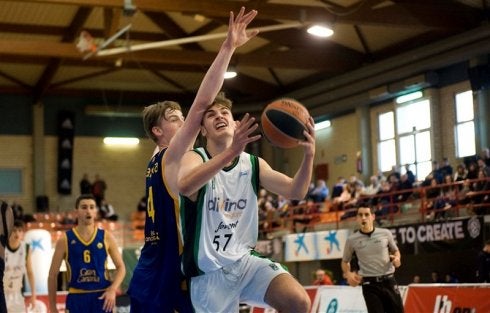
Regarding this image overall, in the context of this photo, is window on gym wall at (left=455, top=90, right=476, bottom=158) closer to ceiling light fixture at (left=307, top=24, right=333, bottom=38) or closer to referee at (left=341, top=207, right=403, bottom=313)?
ceiling light fixture at (left=307, top=24, right=333, bottom=38)

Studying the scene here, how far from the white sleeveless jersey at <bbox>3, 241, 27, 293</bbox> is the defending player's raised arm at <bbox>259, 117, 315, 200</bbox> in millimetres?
9374

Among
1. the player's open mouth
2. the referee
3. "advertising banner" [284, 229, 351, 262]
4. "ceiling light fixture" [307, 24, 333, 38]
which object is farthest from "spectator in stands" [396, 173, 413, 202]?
the player's open mouth

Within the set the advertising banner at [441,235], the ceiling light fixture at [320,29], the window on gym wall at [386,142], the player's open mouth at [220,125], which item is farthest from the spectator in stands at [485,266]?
the player's open mouth at [220,125]

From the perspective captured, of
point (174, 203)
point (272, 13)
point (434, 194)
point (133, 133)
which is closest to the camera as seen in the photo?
point (174, 203)

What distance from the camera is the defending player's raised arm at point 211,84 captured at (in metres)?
5.30

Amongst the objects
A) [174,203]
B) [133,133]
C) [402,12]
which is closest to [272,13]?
[402,12]

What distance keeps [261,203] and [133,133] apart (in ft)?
30.1

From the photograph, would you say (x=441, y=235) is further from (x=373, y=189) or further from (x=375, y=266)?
(x=375, y=266)

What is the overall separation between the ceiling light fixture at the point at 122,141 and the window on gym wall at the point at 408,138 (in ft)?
37.8

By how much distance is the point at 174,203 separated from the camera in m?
6.02

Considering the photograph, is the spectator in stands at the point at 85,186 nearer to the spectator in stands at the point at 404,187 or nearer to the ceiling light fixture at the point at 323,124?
the ceiling light fixture at the point at 323,124

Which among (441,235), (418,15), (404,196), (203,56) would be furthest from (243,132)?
(203,56)

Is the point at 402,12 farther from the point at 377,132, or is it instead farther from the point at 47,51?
the point at 47,51

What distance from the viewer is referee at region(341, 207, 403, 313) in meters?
12.0
